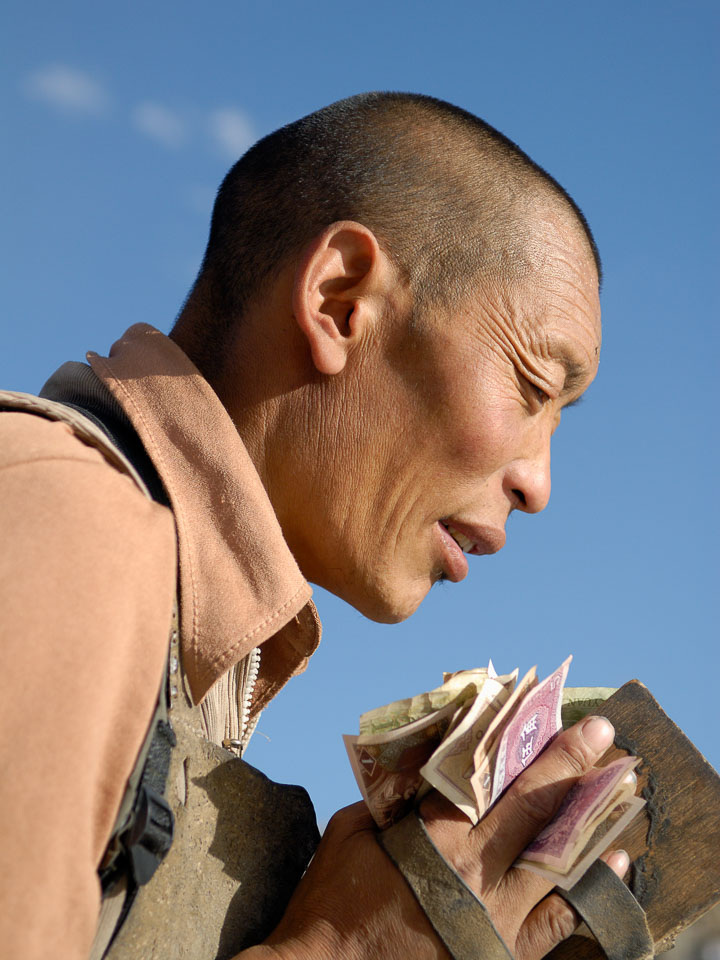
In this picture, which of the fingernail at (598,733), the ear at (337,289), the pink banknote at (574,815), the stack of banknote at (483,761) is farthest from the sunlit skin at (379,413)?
the pink banknote at (574,815)

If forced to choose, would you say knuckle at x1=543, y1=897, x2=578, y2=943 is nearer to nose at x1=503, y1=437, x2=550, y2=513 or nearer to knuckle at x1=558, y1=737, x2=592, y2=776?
knuckle at x1=558, y1=737, x2=592, y2=776

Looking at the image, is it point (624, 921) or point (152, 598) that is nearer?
point (152, 598)

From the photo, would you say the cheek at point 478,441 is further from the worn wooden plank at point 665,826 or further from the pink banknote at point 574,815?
the pink banknote at point 574,815

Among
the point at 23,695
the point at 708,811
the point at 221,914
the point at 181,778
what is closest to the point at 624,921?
the point at 708,811

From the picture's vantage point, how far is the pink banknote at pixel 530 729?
9.43 ft

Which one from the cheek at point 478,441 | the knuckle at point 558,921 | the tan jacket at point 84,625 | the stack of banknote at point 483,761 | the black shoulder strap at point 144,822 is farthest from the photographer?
the cheek at point 478,441

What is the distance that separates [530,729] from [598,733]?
9.2 inches

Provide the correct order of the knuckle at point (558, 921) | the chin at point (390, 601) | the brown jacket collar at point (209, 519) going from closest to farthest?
1. the brown jacket collar at point (209, 519)
2. the knuckle at point (558, 921)
3. the chin at point (390, 601)

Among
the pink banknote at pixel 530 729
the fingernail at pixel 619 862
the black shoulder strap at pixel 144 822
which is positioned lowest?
the fingernail at pixel 619 862

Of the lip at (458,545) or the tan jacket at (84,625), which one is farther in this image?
the lip at (458,545)

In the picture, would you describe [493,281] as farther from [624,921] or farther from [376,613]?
[624,921]

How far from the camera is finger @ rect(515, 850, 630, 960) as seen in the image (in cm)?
291

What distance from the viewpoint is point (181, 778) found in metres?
2.67

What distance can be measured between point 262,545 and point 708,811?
5.19 feet
